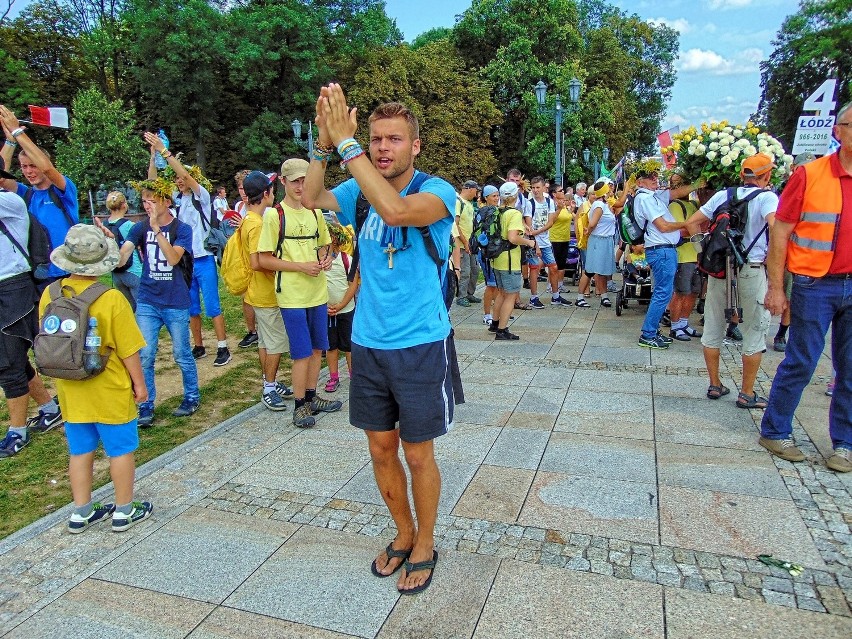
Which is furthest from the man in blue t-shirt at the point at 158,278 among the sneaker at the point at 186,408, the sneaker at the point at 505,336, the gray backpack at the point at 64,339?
the sneaker at the point at 505,336

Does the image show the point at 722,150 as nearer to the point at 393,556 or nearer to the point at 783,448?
the point at 783,448

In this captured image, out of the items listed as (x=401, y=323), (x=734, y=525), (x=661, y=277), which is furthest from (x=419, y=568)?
(x=661, y=277)

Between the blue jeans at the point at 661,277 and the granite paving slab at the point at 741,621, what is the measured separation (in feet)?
15.9

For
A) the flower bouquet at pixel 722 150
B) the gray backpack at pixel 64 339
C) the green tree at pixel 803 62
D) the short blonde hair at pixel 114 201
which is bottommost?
the gray backpack at pixel 64 339

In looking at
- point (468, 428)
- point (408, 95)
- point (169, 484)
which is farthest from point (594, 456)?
point (408, 95)

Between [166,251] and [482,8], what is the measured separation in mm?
34329

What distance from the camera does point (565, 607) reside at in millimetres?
2637

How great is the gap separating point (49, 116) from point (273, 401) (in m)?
3.23

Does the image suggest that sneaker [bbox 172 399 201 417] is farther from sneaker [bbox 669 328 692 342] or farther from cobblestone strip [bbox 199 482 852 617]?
sneaker [bbox 669 328 692 342]

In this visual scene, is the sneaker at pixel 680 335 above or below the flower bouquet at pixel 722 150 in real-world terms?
below

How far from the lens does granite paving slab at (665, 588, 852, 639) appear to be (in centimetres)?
243

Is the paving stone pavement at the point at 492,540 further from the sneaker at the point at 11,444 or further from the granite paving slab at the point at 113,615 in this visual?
the sneaker at the point at 11,444

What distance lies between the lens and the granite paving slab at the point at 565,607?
249 centimetres

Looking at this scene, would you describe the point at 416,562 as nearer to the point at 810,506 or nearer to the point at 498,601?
the point at 498,601
